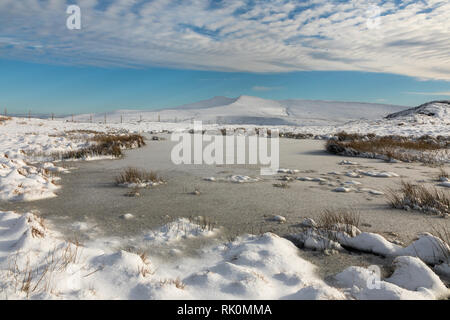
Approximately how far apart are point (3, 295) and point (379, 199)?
4.43m

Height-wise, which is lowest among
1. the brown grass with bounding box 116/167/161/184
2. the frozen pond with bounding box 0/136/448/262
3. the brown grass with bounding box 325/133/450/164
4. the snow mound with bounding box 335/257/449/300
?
the snow mound with bounding box 335/257/449/300

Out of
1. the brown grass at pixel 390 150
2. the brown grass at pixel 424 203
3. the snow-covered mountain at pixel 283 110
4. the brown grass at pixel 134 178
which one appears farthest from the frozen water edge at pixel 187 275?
the snow-covered mountain at pixel 283 110

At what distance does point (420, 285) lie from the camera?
1.99 m

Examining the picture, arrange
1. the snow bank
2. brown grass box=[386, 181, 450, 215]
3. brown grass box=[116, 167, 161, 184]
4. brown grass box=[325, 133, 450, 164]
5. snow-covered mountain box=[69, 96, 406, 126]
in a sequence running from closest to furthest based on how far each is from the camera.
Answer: the snow bank
brown grass box=[386, 181, 450, 215]
brown grass box=[116, 167, 161, 184]
brown grass box=[325, 133, 450, 164]
snow-covered mountain box=[69, 96, 406, 126]

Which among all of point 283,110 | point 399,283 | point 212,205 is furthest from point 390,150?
point 283,110

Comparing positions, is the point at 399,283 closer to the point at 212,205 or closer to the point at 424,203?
the point at 424,203

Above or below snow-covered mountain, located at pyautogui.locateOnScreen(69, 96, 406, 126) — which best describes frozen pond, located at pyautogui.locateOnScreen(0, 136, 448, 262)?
below

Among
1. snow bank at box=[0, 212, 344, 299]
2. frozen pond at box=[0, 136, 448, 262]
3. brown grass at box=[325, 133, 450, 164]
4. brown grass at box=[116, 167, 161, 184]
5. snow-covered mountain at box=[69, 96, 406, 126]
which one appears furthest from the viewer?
snow-covered mountain at box=[69, 96, 406, 126]

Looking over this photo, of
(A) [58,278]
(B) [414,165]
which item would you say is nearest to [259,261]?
(A) [58,278]

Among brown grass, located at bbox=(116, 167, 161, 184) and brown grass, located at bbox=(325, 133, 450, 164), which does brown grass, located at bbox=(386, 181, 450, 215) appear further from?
brown grass, located at bbox=(325, 133, 450, 164)

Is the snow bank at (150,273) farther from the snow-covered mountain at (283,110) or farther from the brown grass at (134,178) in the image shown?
the snow-covered mountain at (283,110)

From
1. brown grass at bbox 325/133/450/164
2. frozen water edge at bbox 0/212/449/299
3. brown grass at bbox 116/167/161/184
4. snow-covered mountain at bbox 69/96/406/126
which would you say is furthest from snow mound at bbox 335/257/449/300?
snow-covered mountain at bbox 69/96/406/126

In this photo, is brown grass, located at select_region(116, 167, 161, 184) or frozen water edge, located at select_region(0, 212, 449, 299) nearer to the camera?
frozen water edge, located at select_region(0, 212, 449, 299)
